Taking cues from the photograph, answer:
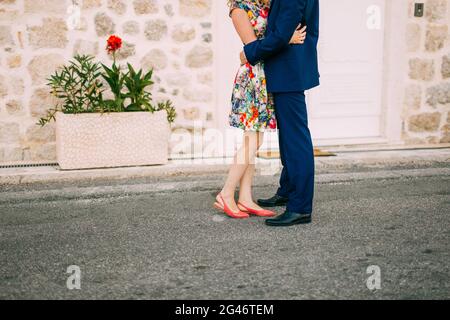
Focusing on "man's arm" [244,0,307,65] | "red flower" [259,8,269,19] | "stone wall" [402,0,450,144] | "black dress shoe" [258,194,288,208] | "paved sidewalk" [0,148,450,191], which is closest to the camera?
"man's arm" [244,0,307,65]

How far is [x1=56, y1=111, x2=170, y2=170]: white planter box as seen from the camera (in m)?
5.98

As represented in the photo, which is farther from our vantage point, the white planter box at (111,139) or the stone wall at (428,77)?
the stone wall at (428,77)

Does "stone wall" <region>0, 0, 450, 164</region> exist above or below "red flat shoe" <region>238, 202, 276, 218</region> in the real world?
above

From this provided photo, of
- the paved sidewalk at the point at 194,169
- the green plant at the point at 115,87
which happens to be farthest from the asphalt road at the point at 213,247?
the green plant at the point at 115,87

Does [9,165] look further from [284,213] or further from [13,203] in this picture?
[284,213]

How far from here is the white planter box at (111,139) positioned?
235 inches

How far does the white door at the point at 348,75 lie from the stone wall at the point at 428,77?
0.33m

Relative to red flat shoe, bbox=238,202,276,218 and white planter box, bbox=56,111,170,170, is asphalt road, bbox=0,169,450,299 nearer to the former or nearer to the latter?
red flat shoe, bbox=238,202,276,218

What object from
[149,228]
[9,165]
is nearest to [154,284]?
[149,228]

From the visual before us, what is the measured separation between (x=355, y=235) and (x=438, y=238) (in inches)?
20.1

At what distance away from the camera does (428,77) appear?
737cm

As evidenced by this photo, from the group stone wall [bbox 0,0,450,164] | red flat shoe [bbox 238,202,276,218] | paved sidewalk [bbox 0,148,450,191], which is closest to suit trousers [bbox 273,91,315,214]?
red flat shoe [bbox 238,202,276,218]

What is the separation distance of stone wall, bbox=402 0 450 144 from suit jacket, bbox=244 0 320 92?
3.40m

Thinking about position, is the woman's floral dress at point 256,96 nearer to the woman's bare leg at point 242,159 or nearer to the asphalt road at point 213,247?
the woman's bare leg at point 242,159
